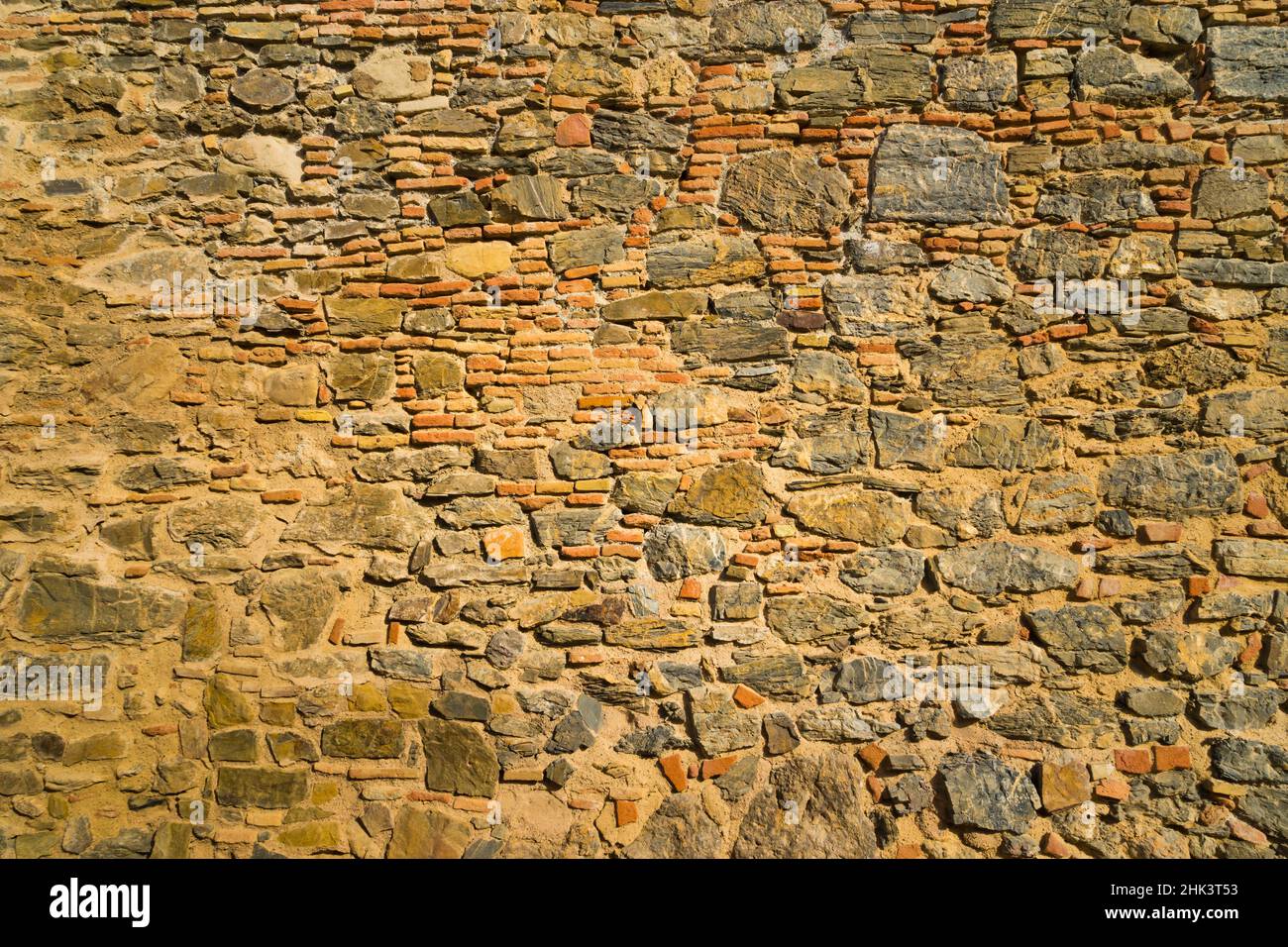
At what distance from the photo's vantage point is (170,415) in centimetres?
319

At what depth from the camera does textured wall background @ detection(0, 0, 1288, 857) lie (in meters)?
2.94

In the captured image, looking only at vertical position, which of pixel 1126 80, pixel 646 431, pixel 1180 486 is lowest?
pixel 1180 486

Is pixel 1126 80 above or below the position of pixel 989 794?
above

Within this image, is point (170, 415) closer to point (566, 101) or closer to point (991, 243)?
point (566, 101)

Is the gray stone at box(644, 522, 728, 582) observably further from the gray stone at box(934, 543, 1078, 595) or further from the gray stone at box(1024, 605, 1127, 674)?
the gray stone at box(1024, 605, 1127, 674)

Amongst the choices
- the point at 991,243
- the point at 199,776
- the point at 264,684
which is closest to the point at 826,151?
the point at 991,243

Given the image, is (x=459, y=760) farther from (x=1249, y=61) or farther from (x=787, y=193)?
(x=1249, y=61)

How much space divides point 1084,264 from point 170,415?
152 inches

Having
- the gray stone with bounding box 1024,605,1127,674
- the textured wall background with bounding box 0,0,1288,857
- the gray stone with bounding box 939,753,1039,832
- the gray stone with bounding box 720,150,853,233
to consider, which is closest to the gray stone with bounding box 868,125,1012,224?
the textured wall background with bounding box 0,0,1288,857

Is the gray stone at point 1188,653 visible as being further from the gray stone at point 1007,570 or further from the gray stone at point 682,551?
the gray stone at point 682,551

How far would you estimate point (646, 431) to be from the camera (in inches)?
123

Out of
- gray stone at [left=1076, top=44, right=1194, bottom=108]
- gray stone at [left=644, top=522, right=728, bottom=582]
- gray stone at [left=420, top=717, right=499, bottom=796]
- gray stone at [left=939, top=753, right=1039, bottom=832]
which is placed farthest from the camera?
gray stone at [left=1076, top=44, right=1194, bottom=108]

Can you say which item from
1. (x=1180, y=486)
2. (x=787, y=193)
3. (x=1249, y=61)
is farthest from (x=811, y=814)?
(x=1249, y=61)

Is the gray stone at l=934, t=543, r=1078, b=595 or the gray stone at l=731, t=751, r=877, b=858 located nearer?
the gray stone at l=731, t=751, r=877, b=858
